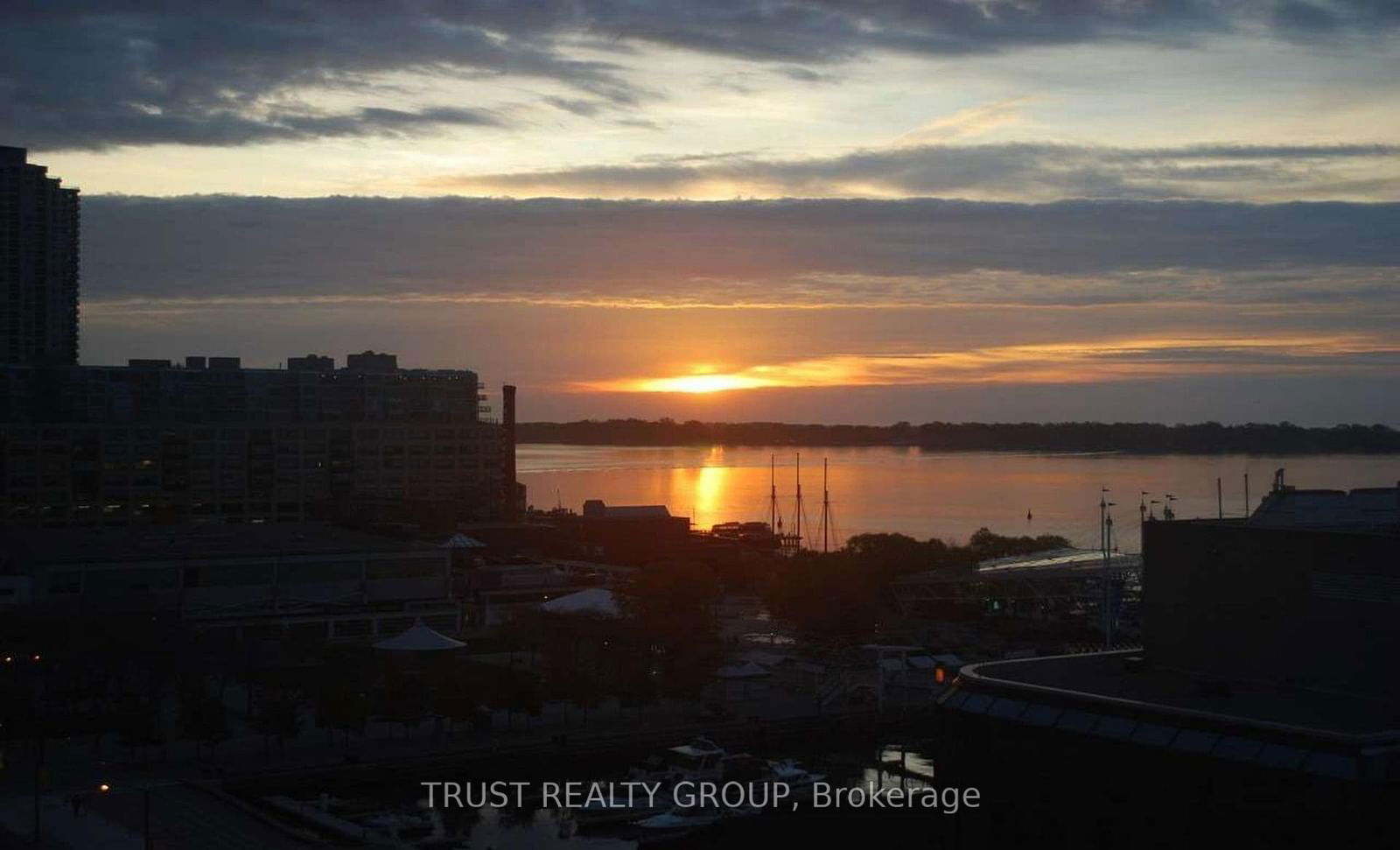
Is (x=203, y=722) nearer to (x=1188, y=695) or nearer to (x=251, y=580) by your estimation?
(x=251, y=580)

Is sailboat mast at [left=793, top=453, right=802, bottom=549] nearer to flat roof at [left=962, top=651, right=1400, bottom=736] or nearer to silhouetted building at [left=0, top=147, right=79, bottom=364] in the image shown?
silhouetted building at [left=0, top=147, right=79, bottom=364]

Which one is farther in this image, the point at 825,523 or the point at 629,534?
the point at 825,523

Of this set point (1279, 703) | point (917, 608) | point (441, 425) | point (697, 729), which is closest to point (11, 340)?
point (441, 425)

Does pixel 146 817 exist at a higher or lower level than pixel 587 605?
lower

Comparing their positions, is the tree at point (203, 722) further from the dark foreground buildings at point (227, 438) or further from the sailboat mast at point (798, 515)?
the sailboat mast at point (798, 515)

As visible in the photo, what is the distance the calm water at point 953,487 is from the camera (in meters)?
35.2

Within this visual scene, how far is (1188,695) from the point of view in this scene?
12.8 ft

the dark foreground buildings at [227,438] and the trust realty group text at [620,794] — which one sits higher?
the dark foreground buildings at [227,438]

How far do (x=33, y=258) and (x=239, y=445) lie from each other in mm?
10967

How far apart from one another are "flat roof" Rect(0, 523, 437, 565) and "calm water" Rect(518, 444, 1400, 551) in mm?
16675

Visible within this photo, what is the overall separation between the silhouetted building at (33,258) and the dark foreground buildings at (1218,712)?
29778 mm

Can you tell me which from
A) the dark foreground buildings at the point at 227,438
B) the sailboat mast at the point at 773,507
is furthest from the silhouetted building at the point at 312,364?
the sailboat mast at the point at 773,507

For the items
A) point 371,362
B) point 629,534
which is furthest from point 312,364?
point 629,534


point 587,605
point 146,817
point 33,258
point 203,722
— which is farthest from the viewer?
point 33,258
